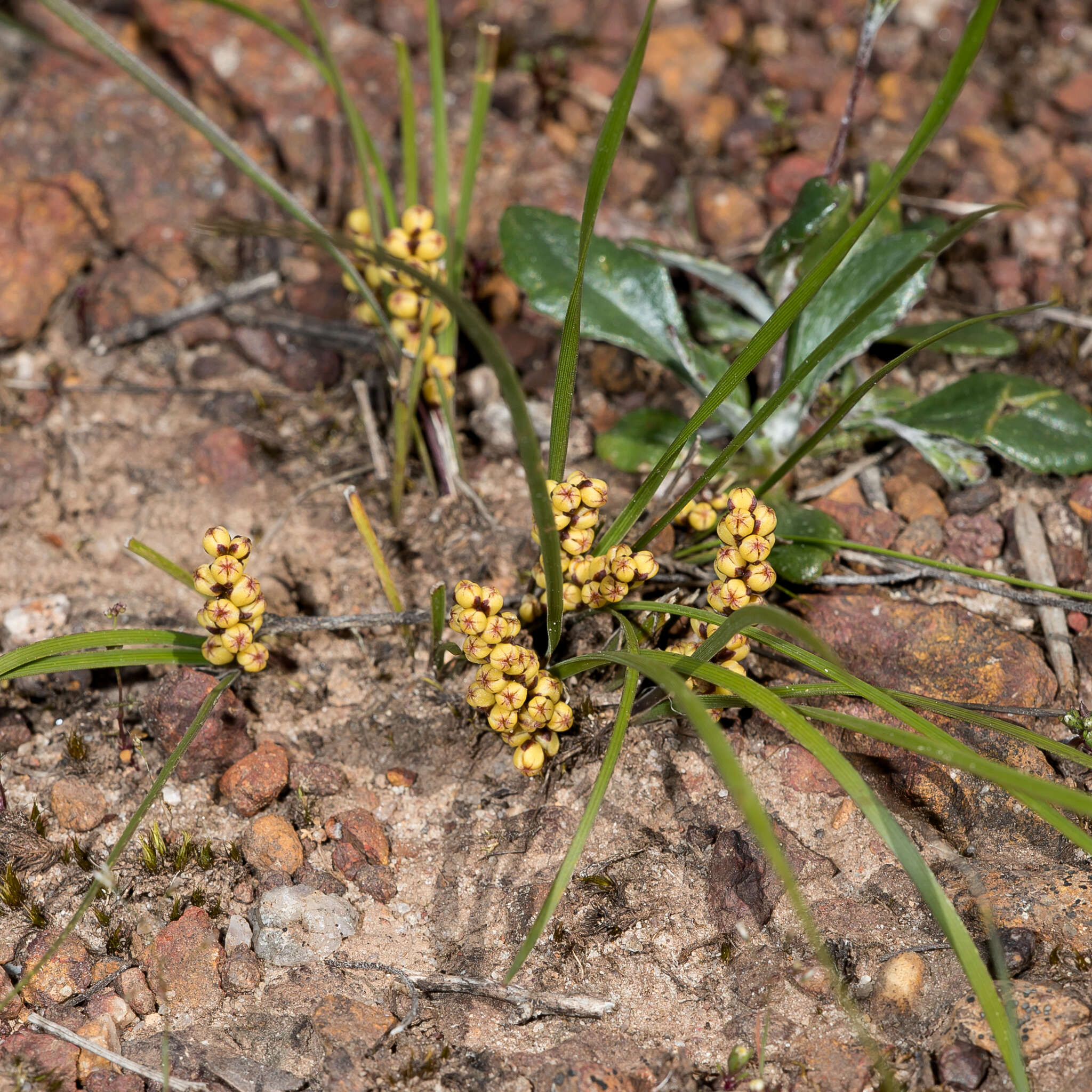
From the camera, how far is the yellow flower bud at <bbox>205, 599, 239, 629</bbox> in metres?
2.01

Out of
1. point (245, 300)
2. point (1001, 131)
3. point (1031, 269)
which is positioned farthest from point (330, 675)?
point (1001, 131)

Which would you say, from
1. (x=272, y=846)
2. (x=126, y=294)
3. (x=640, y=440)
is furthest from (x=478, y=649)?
(x=126, y=294)

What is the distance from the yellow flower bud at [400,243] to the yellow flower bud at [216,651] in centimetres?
100

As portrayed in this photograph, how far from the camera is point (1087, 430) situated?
264 centimetres

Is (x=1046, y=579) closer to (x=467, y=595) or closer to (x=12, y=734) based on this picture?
(x=467, y=595)

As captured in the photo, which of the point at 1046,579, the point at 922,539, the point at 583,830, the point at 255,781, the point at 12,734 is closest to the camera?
the point at 583,830

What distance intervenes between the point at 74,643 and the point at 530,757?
3.16ft

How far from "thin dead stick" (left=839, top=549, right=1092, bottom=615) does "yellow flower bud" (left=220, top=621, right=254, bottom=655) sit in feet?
4.87

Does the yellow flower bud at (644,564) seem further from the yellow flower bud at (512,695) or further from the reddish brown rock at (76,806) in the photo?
the reddish brown rock at (76,806)

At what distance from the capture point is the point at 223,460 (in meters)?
2.87

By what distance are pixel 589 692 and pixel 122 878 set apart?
3.49 feet

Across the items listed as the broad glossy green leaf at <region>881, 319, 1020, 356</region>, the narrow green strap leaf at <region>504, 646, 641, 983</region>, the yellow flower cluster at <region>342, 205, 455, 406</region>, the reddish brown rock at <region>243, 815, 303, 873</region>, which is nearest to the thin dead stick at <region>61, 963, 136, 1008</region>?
the reddish brown rock at <region>243, 815, 303, 873</region>

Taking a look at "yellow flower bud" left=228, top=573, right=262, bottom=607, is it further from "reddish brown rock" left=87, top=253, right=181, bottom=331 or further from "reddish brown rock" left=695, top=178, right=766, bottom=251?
"reddish brown rock" left=695, top=178, right=766, bottom=251

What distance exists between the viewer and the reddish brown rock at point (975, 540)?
A: 2.65 meters
